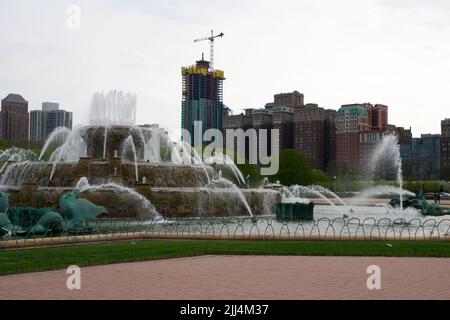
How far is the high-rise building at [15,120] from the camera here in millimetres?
91625

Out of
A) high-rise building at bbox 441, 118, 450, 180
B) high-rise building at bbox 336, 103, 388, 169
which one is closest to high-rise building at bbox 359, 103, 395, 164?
high-rise building at bbox 336, 103, 388, 169

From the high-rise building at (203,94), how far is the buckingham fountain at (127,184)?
334 ft

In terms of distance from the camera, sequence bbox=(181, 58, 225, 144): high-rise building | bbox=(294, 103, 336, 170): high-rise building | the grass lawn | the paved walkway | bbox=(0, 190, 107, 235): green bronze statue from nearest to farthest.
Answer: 1. the paved walkway
2. the grass lawn
3. bbox=(0, 190, 107, 235): green bronze statue
4. bbox=(294, 103, 336, 170): high-rise building
5. bbox=(181, 58, 225, 144): high-rise building

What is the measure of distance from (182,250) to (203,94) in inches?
6388

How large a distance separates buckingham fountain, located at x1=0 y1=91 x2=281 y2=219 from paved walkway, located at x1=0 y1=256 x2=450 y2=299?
13.1 m

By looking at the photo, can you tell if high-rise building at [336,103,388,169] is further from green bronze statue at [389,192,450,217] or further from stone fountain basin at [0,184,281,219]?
stone fountain basin at [0,184,281,219]

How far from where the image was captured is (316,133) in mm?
131875

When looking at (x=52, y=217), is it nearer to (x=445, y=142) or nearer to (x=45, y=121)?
(x=45, y=121)

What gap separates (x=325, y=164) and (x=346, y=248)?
121 metres

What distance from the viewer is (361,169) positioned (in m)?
111

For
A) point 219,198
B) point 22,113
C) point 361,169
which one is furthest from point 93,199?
point 361,169

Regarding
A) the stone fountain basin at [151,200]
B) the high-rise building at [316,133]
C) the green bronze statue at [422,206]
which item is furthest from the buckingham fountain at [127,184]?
the high-rise building at [316,133]

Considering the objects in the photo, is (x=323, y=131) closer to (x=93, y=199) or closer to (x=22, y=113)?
(x=22, y=113)

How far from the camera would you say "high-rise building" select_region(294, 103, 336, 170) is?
132 m
